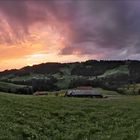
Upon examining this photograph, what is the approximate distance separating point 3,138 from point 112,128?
1292 cm

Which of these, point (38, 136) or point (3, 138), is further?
point (38, 136)

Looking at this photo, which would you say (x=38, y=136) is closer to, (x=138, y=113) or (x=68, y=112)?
(x=68, y=112)

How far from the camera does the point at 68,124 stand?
3803 centimetres

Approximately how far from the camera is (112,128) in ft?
119

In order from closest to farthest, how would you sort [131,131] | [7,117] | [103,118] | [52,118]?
1. [131,131]
2. [7,117]
3. [52,118]
4. [103,118]

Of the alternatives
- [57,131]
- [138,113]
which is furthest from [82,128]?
[138,113]

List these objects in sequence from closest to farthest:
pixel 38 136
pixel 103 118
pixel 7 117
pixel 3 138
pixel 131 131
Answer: pixel 3 138 < pixel 38 136 < pixel 131 131 < pixel 7 117 < pixel 103 118

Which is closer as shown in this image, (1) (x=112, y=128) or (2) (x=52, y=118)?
(1) (x=112, y=128)

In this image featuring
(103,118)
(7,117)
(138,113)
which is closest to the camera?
(7,117)

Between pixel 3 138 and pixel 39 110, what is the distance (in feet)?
62.6

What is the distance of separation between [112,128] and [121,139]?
663cm

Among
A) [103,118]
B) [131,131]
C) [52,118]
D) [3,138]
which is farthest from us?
→ [103,118]

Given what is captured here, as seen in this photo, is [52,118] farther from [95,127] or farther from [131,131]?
[131,131]

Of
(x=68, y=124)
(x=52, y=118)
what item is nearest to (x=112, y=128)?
(x=68, y=124)
